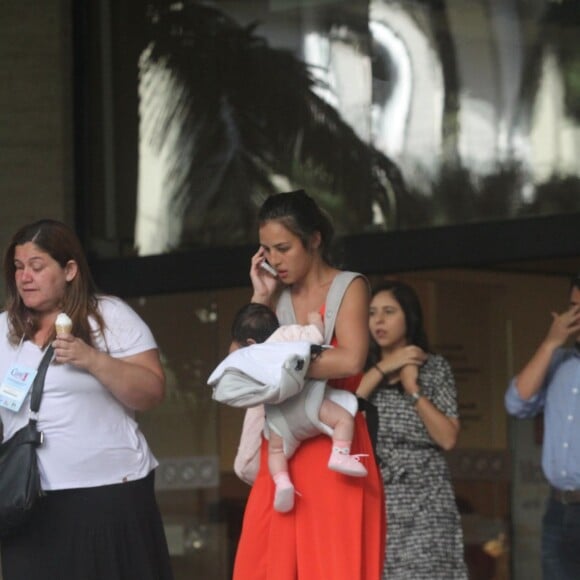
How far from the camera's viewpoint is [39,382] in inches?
210

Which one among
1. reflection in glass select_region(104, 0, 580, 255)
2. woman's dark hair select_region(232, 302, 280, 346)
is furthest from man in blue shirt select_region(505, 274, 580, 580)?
woman's dark hair select_region(232, 302, 280, 346)

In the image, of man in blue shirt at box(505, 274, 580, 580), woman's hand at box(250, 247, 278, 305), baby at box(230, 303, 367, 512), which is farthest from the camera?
man in blue shirt at box(505, 274, 580, 580)

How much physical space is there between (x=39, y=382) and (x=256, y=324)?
0.77 metres

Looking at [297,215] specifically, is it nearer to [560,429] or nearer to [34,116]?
[560,429]

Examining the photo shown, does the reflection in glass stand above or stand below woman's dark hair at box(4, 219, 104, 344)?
above

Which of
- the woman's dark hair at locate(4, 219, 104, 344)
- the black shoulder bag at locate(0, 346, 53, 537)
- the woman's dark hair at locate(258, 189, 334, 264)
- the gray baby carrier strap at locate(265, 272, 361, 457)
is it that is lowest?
the black shoulder bag at locate(0, 346, 53, 537)

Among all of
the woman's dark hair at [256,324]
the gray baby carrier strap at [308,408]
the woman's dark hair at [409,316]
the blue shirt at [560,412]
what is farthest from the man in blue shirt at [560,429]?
the woman's dark hair at [256,324]

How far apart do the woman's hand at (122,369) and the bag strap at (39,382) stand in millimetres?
95

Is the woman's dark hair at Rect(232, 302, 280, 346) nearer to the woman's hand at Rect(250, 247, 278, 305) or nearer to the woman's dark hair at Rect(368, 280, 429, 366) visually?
the woman's hand at Rect(250, 247, 278, 305)

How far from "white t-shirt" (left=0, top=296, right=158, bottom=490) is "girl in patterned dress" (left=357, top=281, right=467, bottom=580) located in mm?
1702

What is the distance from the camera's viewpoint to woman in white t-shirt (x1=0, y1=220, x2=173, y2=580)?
5348 millimetres

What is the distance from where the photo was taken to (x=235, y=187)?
9227 mm

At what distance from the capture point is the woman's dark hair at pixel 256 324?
5355mm

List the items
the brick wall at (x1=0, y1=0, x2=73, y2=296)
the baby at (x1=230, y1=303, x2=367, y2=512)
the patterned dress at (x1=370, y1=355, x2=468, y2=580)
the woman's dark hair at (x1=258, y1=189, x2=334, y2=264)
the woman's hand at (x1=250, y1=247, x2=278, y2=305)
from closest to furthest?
the baby at (x1=230, y1=303, x2=367, y2=512), the woman's dark hair at (x1=258, y1=189, x2=334, y2=264), the woman's hand at (x1=250, y1=247, x2=278, y2=305), the patterned dress at (x1=370, y1=355, x2=468, y2=580), the brick wall at (x1=0, y1=0, x2=73, y2=296)
